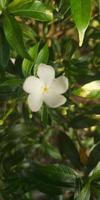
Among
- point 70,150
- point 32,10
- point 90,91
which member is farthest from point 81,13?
point 70,150

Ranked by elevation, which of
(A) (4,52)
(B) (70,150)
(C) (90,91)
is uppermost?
(A) (4,52)

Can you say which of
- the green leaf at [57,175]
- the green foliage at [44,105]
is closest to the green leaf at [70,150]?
the green foliage at [44,105]

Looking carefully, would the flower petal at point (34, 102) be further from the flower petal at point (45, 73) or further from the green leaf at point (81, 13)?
the green leaf at point (81, 13)

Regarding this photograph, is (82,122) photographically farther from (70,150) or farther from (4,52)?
(4,52)

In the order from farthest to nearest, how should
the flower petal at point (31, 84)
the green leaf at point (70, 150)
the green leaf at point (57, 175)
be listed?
the green leaf at point (70, 150), the green leaf at point (57, 175), the flower petal at point (31, 84)

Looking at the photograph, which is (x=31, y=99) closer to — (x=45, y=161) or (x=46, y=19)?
(x=46, y=19)

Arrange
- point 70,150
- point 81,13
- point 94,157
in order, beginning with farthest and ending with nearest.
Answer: point 70,150 → point 94,157 → point 81,13

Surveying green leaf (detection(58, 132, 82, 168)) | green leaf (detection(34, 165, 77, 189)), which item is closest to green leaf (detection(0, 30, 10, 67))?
green leaf (detection(34, 165, 77, 189))
